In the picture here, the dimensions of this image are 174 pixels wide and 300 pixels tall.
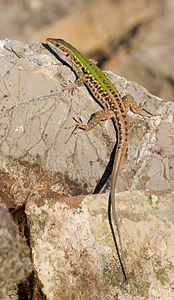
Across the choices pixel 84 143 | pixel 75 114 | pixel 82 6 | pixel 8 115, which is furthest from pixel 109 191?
pixel 82 6

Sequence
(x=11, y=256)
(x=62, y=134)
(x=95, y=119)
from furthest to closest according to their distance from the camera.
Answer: (x=95, y=119) → (x=62, y=134) → (x=11, y=256)

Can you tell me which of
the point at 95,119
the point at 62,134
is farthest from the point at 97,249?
the point at 95,119

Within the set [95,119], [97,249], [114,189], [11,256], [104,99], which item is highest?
[104,99]

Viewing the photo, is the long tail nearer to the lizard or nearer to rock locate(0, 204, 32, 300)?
the lizard

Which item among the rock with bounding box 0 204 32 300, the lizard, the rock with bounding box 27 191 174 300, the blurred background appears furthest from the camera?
the blurred background

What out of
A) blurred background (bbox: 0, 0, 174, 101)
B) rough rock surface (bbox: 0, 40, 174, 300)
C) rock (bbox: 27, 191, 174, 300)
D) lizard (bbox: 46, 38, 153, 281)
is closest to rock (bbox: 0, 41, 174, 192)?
rough rock surface (bbox: 0, 40, 174, 300)

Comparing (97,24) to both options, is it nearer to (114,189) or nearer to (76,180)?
(76,180)
